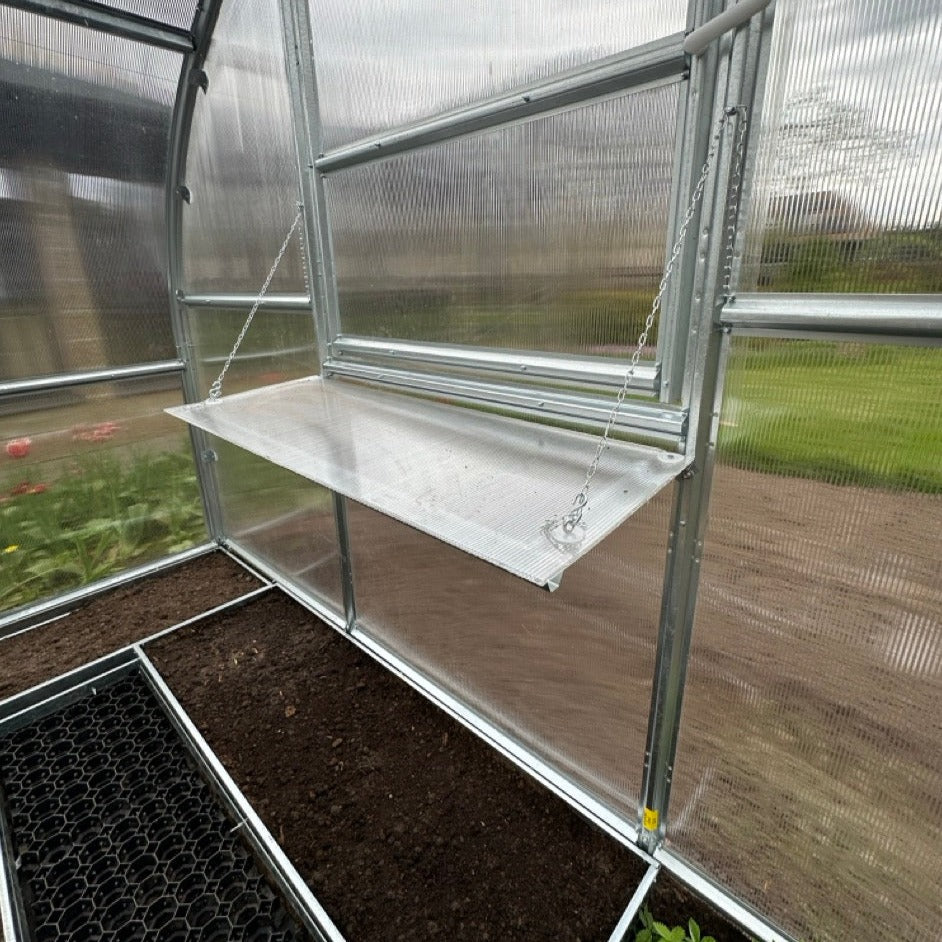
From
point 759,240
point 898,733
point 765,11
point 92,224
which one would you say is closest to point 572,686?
point 898,733

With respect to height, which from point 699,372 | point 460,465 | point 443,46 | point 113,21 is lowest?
point 460,465

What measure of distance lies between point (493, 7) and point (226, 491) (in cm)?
257

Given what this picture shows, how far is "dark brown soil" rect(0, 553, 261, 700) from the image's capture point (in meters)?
2.34

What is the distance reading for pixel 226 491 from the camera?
309 centimetres

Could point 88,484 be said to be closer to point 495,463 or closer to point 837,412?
point 495,463

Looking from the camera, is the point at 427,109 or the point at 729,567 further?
the point at 427,109

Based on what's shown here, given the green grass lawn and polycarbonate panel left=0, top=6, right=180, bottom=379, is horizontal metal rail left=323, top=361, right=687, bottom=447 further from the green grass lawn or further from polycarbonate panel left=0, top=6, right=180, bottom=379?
polycarbonate panel left=0, top=6, right=180, bottom=379

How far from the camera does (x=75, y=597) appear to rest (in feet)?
9.11

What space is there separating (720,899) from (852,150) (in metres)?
1.63

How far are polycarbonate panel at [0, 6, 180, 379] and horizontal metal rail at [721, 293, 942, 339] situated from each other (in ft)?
8.56

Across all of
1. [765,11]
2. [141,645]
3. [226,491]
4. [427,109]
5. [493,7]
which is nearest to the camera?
[765,11]

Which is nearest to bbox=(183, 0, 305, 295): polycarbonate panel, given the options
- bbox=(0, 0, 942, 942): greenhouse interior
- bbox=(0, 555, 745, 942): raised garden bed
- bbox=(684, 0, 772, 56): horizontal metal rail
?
bbox=(0, 0, 942, 942): greenhouse interior

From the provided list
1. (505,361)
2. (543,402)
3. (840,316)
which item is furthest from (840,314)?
(505,361)

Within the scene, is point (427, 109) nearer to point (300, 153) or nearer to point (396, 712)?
point (300, 153)
